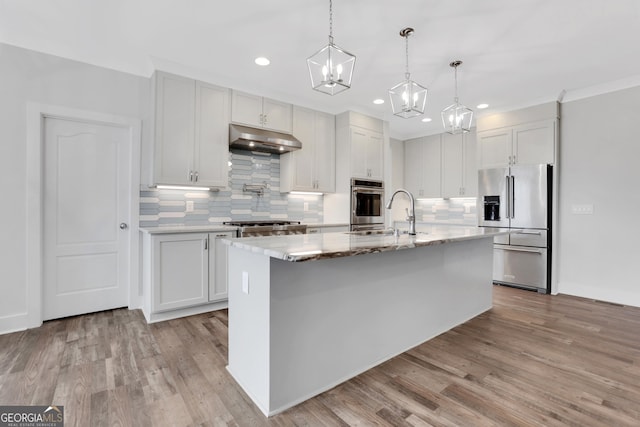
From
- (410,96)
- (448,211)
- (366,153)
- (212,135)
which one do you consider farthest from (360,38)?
(448,211)

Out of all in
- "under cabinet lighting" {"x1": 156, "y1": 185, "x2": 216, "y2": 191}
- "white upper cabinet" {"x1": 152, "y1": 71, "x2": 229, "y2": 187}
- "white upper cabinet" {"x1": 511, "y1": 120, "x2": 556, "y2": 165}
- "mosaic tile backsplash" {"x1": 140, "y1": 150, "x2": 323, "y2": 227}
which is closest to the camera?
"white upper cabinet" {"x1": 152, "y1": 71, "x2": 229, "y2": 187}

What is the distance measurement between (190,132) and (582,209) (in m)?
4.96

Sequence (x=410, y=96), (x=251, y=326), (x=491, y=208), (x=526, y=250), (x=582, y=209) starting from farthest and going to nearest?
(x=491, y=208), (x=526, y=250), (x=582, y=209), (x=410, y=96), (x=251, y=326)

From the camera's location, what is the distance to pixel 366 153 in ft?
16.0

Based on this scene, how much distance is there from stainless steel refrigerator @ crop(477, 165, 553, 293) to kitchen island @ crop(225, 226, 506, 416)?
2326 millimetres

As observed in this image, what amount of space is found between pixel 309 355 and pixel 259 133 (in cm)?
282

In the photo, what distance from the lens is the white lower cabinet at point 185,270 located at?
306cm

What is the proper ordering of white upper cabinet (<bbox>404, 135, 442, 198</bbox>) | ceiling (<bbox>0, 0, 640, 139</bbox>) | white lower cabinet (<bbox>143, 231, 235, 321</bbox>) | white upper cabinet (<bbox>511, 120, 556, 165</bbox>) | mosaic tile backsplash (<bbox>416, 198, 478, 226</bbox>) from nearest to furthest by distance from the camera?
ceiling (<bbox>0, 0, 640, 139</bbox>) → white lower cabinet (<bbox>143, 231, 235, 321</bbox>) → white upper cabinet (<bbox>511, 120, 556, 165</bbox>) → mosaic tile backsplash (<bbox>416, 198, 478, 226</bbox>) → white upper cabinet (<bbox>404, 135, 442, 198</bbox>)

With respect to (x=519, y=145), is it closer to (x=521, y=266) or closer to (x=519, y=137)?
(x=519, y=137)

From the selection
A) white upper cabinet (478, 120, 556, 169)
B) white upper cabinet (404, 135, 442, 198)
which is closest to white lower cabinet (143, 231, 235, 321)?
→ white upper cabinet (478, 120, 556, 169)

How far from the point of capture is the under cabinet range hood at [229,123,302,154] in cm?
368

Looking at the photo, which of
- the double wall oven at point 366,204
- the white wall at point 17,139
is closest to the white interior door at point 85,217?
the white wall at point 17,139

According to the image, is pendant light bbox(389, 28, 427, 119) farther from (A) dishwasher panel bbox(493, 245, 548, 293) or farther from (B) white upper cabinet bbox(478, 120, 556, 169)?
(A) dishwasher panel bbox(493, 245, 548, 293)

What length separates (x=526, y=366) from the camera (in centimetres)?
225
